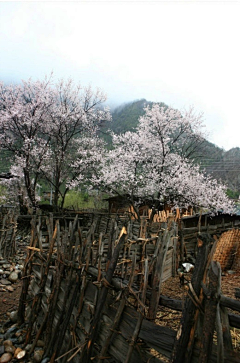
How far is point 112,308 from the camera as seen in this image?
248cm

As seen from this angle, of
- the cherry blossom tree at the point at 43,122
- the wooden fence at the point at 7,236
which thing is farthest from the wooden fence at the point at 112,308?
the cherry blossom tree at the point at 43,122

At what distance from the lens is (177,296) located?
5.60m

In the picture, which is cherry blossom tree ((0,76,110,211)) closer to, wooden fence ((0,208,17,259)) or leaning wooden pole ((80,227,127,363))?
wooden fence ((0,208,17,259))

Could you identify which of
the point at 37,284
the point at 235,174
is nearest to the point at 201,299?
the point at 37,284

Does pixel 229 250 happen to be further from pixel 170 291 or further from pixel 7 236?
pixel 7 236

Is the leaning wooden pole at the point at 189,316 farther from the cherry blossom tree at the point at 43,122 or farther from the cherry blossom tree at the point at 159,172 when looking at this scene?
the cherry blossom tree at the point at 43,122

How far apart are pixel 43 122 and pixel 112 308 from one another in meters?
18.6

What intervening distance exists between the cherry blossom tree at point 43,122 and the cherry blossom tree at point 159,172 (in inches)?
136

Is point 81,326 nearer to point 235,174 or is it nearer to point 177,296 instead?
point 177,296

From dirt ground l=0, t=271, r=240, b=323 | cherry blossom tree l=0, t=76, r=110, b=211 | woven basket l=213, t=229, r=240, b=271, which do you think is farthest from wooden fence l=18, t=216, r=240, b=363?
cherry blossom tree l=0, t=76, r=110, b=211

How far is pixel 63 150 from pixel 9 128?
4.21 meters

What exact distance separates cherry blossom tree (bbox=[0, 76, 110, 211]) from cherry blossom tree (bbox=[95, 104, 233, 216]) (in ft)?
11.4

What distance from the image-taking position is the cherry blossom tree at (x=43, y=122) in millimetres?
17438

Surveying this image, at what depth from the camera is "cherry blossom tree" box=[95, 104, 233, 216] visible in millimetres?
16781
